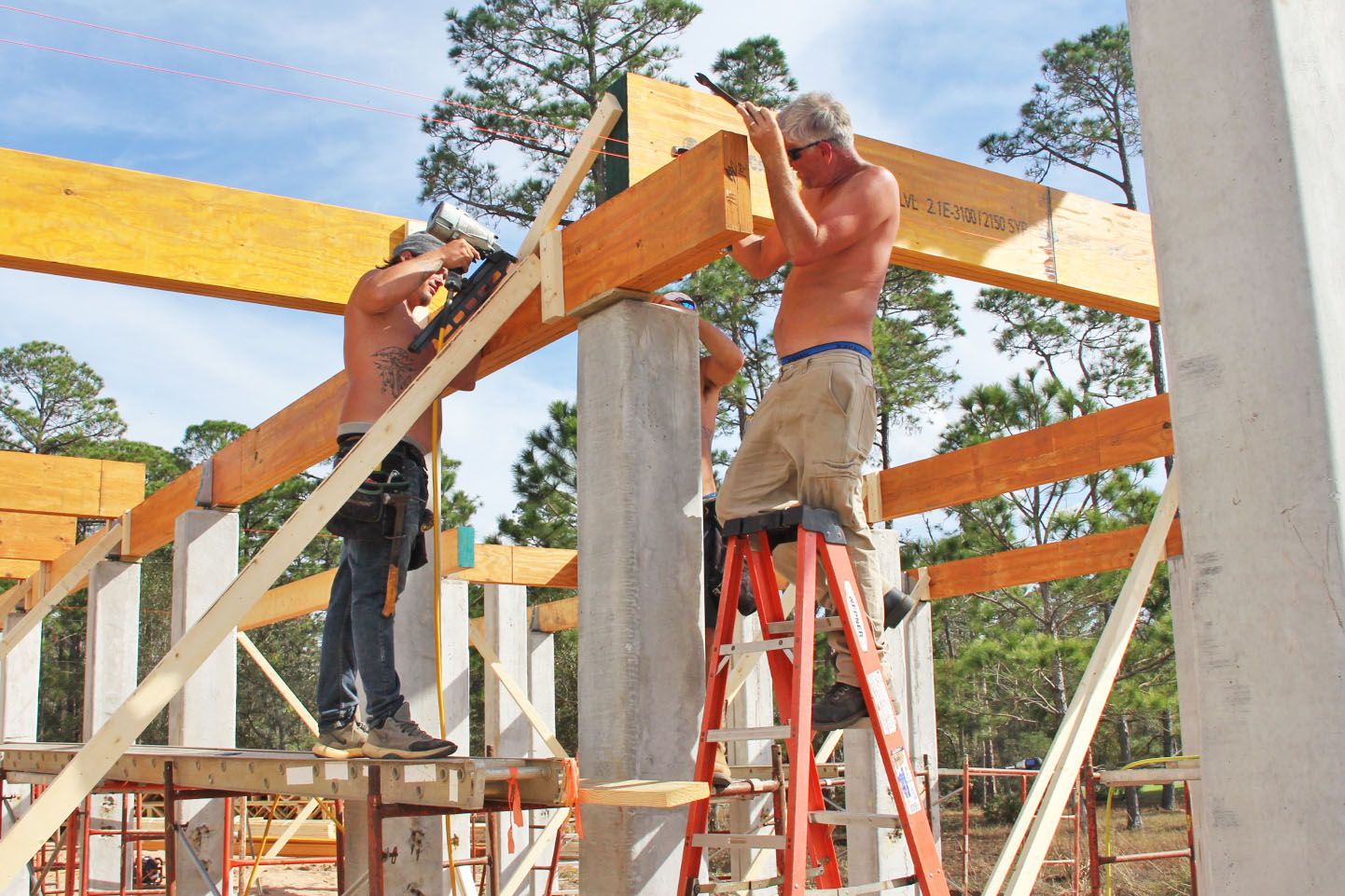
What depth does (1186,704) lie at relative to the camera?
286 inches

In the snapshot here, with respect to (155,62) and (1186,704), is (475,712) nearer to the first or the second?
(1186,704)

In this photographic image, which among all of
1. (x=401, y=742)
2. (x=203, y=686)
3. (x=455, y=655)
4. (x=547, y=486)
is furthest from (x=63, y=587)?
(x=547, y=486)

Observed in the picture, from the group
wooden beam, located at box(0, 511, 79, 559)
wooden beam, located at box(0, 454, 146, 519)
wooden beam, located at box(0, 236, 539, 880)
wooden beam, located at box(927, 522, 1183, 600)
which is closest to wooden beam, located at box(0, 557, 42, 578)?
wooden beam, located at box(0, 511, 79, 559)

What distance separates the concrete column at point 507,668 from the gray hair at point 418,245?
6.50 meters

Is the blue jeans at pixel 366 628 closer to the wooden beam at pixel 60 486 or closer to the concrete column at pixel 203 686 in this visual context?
the concrete column at pixel 203 686

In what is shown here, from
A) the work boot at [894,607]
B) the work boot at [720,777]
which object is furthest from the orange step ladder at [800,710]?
the work boot at [720,777]

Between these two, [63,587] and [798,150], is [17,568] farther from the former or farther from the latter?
[798,150]

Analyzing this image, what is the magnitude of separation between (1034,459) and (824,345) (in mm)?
3924

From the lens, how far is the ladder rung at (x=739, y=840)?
323cm

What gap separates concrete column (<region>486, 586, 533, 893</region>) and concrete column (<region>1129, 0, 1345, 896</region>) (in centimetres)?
907

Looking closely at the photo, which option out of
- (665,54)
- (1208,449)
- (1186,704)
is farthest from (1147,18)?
(665,54)

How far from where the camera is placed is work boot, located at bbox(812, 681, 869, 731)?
344 cm

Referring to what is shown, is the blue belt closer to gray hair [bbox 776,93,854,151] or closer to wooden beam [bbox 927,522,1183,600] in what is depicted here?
gray hair [bbox 776,93,854,151]

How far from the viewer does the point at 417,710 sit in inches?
237
